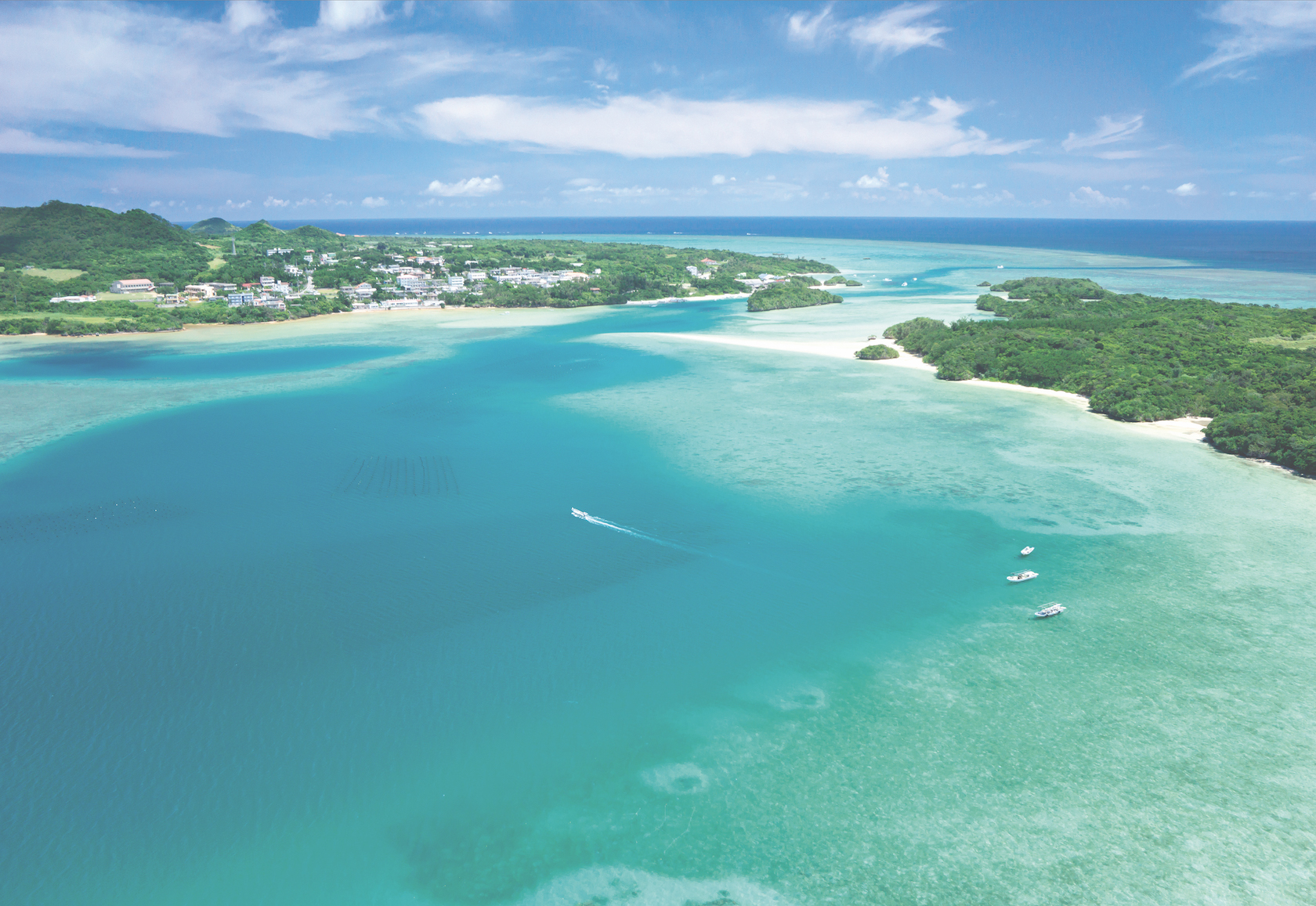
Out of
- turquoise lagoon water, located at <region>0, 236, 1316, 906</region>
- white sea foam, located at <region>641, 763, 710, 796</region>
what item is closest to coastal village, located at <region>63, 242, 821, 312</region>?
turquoise lagoon water, located at <region>0, 236, 1316, 906</region>

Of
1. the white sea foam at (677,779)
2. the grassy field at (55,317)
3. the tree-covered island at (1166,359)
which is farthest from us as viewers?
the grassy field at (55,317)

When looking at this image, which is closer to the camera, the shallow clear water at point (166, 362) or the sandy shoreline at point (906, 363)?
the sandy shoreline at point (906, 363)

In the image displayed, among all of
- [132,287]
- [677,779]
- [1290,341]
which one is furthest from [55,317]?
[1290,341]

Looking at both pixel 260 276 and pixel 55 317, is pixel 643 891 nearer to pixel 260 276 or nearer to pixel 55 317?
pixel 55 317

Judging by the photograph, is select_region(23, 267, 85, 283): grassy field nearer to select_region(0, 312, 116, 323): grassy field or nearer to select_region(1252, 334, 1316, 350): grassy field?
select_region(0, 312, 116, 323): grassy field

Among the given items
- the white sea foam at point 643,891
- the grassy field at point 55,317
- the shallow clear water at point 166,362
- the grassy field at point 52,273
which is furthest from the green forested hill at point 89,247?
the white sea foam at point 643,891

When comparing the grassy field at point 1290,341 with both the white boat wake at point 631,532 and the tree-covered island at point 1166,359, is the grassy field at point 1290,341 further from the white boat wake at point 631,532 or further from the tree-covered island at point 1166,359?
the white boat wake at point 631,532
